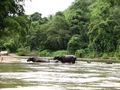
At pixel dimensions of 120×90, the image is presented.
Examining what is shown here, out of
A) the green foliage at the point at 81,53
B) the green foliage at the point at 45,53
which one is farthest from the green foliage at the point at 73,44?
the green foliage at the point at 45,53

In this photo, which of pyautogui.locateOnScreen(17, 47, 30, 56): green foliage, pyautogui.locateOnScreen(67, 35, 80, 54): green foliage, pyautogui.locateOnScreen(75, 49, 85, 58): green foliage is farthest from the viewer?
pyautogui.locateOnScreen(17, 47, 30, 56): green foliage

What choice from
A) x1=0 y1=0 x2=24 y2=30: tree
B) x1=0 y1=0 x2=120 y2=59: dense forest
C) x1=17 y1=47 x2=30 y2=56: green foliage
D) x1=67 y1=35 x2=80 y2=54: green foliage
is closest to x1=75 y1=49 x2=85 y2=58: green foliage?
x1=0 y1=0 x2=120 y2=59: dense forest

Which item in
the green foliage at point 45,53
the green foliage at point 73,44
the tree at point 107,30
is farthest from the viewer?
the green foliage at point 45,53

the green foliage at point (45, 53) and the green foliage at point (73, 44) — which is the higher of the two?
the green foliage at point (73, 44)

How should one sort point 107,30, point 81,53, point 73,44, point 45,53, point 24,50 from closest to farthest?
point 107,30, point 81,53, point 73,44, point 45,53, point 24,50

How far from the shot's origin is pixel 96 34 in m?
98.6

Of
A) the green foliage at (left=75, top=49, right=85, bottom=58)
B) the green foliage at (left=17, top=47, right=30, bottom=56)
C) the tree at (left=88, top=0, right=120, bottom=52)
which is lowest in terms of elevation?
the green foliage at (left=75, top=49, right=85, bottom=58)

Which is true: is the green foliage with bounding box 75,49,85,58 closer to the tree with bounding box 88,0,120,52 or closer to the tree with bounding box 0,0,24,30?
the tree with bounding box 88,0,120,52

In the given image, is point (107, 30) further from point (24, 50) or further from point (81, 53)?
point (24, 50)

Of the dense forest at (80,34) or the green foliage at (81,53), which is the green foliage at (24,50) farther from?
the green foliage at (81,53)

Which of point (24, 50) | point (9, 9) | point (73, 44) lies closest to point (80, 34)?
point (73, 44)

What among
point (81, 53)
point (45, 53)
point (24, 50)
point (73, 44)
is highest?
point (73, 44)

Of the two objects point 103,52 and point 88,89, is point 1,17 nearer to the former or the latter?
point 88,89

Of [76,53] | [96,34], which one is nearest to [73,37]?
[76,53]
